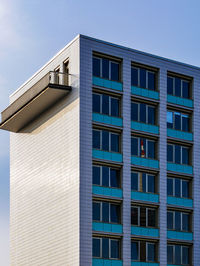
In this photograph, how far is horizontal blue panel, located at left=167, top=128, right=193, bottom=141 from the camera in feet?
209

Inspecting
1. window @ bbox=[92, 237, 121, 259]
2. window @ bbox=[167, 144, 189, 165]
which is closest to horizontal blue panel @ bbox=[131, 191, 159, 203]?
window @ bbox=[167, 144, 189, 165]

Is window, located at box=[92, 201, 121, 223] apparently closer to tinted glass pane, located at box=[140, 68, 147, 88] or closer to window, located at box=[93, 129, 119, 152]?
window, located at box=[93, 129, 119, 152]

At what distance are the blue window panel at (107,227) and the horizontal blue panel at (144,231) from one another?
1.38 m

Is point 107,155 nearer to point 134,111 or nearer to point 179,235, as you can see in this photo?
point 134,111

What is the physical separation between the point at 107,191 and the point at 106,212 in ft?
5.74

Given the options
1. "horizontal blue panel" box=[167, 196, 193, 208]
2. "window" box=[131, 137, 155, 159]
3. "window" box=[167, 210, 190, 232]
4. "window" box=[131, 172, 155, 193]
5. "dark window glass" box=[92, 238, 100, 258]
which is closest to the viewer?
"dark window glass" box=[92, 238, 100, 258]

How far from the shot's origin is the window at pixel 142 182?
60875 mm

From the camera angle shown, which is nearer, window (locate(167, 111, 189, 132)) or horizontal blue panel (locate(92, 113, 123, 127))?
horizontal blue panel (locate(92, 113, 123, 127))

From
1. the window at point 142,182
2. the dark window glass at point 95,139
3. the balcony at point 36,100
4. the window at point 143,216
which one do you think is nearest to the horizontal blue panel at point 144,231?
the window at point 143,216

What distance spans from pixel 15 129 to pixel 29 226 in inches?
415

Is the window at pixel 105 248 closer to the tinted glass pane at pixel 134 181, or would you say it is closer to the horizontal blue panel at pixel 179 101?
the tinted glass pane at pixel 134 181

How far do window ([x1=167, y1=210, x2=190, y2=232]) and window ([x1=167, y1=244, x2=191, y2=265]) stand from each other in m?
1.60

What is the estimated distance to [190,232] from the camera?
6253 cm

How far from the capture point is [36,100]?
62250 mm
